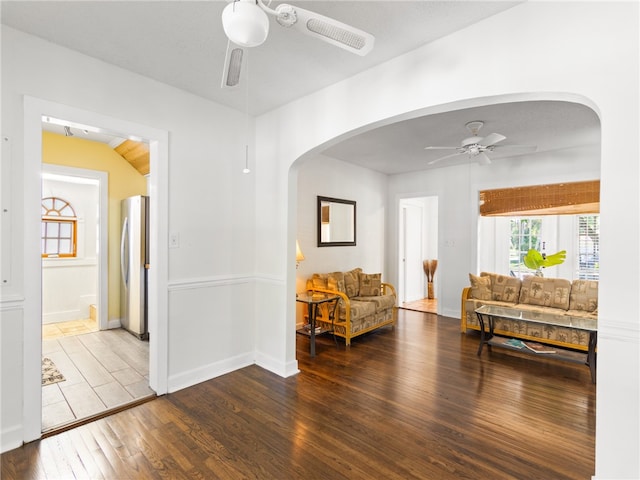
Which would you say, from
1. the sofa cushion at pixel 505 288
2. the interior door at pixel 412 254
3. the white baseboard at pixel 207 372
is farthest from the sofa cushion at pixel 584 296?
the white baseboard at pixel 207 372

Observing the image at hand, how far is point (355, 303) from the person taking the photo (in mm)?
4410

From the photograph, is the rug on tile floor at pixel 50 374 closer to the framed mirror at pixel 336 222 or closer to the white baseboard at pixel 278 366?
the white baseboard at pixel 278 366

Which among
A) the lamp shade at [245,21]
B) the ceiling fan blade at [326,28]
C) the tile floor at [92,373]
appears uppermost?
the ceiling fan blade at [326,28]

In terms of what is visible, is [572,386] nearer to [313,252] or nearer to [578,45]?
[578,45]

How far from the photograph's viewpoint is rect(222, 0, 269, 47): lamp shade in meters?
1.24

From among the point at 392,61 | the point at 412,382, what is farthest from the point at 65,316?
the point at 392,61

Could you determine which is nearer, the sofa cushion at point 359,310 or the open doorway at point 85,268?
the open doorway at point 85,268

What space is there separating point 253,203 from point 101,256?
2.82 m

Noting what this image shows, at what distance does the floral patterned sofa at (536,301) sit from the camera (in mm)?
3881

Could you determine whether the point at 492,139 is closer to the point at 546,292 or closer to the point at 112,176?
the point at 546,292

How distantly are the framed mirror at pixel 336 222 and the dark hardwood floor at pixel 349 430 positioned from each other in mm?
2211

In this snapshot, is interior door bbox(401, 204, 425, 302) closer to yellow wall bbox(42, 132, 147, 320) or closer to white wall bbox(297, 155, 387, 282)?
white wall bbox(297, 155, 387, 282)

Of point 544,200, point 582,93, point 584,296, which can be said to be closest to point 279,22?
point 582,93

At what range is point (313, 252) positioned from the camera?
499 cm
